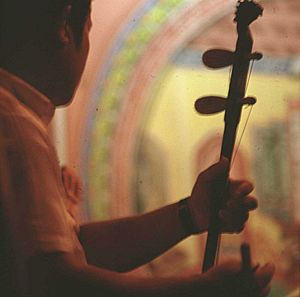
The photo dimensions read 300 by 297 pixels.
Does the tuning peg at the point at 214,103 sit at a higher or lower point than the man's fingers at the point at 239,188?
higher

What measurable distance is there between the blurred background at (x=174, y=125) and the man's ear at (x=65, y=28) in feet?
0.76

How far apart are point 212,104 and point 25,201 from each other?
6.4 inches

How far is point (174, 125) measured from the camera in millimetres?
1029

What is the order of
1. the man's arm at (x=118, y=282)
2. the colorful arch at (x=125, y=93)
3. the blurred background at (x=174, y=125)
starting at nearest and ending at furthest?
1. the man's arm at (x=118, y=282)
2. the blurred background at (x=174, y=125)
3. the colorful arch at (x=125, y=93)

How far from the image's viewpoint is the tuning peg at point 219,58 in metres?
0.54

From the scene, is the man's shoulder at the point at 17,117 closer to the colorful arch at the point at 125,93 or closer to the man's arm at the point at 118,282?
the man's arm at the point at 118,282

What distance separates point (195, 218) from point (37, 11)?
8.2 inches

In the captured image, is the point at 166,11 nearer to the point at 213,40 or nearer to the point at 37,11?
the point at 213,40

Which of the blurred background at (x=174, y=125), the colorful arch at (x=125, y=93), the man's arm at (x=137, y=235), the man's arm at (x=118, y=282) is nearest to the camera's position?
the man's arm at (x=118, y=282)

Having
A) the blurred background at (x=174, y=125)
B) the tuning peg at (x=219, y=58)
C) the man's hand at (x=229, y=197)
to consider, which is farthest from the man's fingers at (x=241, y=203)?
the blurred background at (x=174, y=125)

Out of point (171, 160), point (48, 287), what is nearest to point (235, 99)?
point (48, 287)

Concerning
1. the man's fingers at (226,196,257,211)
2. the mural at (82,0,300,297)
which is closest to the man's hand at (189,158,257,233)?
the man's fingers at (226,196,257,211)

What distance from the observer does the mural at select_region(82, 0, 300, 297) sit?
2.98 feet

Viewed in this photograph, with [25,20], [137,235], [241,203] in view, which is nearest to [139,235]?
[137,235]
